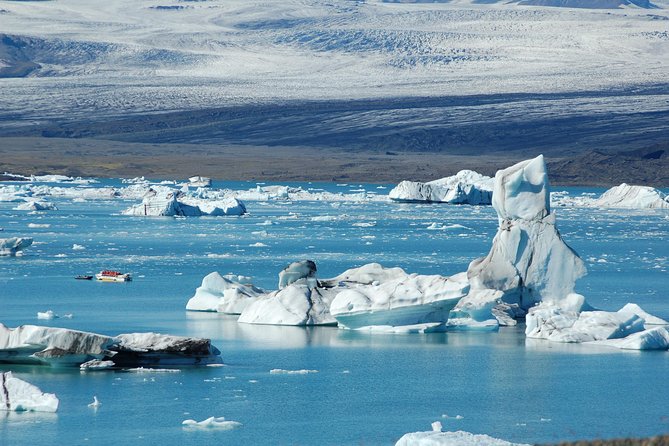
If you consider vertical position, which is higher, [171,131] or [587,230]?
[171,131]

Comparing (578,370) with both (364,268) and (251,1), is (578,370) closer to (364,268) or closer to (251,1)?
(364,268)

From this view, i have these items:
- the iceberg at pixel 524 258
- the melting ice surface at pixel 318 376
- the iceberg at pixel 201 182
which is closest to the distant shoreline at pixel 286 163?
the iceberg at pixel 201 182

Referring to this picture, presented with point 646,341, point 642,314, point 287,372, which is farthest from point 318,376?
point 642,314

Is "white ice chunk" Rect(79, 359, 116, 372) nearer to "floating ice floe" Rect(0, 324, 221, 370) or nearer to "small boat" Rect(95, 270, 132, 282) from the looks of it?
"floating ice floe" Rect(0, 324, 221, 370)

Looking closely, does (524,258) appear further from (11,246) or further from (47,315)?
(11,246)

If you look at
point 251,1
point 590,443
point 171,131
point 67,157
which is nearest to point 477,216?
point 590,443

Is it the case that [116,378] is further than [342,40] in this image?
No

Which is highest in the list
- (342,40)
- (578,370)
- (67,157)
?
(342,40)

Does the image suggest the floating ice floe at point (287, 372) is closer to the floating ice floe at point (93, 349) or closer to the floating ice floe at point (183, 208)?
the floating ice floe at point (93, 349)
